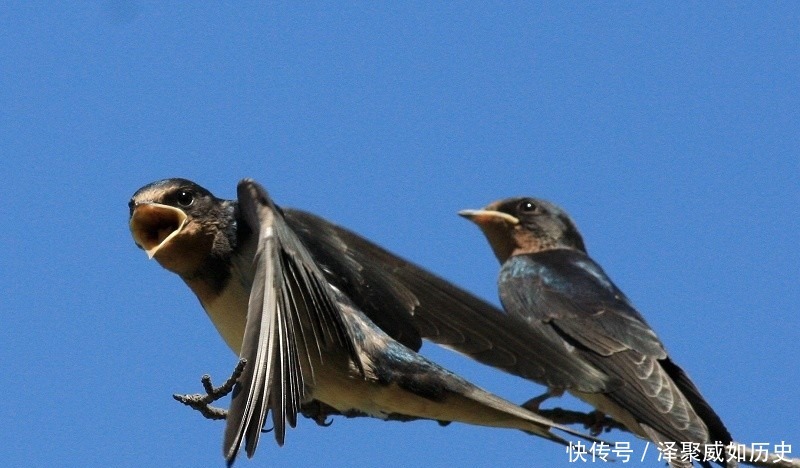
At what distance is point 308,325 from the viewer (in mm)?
4590

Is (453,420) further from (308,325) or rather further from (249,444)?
(249,444)

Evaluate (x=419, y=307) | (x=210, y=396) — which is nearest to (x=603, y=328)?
(x=419, y=307)

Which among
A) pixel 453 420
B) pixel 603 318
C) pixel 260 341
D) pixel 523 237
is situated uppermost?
pixel 523 237

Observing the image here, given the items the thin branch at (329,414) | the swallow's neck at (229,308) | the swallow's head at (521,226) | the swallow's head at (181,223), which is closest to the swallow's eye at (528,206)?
the swallow's head at (521,226)

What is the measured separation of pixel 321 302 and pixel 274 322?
0.67 m

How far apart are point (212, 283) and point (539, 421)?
1216mm

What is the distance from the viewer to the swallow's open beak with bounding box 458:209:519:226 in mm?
7836

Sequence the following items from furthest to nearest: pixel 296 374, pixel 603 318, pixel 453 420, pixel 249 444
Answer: pixel 603 318, pixel 453 420, pixel 296 374, pixel 249 444

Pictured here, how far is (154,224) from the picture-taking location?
505 centimetres

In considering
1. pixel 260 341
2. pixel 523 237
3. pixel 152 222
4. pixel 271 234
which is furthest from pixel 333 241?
pixel 523 237

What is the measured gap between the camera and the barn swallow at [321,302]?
4449mm

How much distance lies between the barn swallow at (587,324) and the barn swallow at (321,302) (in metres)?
0.42

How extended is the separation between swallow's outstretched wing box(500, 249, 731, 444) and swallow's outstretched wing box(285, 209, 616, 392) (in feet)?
1.50

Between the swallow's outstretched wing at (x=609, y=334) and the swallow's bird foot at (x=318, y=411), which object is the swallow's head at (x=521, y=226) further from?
the swallow's bird foot at (x=318, y=411)
